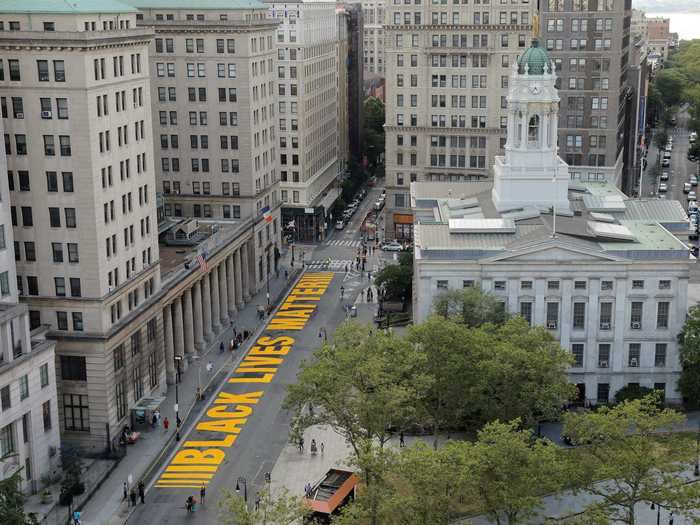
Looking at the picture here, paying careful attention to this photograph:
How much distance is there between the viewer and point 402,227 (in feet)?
570

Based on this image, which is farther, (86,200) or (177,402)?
(177,402)

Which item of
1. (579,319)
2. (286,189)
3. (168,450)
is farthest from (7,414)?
(286,189)

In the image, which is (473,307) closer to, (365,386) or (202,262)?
(365,386)

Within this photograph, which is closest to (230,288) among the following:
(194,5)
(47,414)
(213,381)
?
(213,381)

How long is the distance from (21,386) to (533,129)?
66.5 metres

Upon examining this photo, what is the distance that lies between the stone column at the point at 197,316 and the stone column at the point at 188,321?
1.97 meters

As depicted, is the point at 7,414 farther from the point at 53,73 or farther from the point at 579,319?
the point at 579,319

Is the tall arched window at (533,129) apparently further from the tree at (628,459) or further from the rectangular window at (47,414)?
the rectangular window at (47,414)

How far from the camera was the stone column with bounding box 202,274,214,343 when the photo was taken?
123m

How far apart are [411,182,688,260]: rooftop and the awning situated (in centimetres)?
4151

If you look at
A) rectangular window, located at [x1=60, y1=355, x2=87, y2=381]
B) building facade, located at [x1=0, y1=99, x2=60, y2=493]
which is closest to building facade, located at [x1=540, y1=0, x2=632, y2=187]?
rectangular window, located at [x1=60, y1=355, x2=87, y2=381]

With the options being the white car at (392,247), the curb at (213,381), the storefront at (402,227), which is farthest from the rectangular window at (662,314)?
the storefront at (402,227)

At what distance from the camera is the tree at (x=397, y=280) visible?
436 ft

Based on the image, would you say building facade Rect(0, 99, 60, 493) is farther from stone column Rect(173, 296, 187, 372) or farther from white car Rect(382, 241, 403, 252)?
white car Rect(382, 241, 403, 252)
